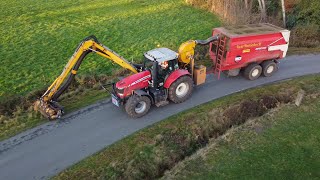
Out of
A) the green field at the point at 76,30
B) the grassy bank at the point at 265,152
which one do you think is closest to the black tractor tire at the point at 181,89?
the grassy bank at the point at 265,152

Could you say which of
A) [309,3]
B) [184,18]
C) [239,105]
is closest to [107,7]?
[184,18]

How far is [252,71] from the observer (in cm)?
1897

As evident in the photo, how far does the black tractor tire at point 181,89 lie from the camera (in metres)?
16.4

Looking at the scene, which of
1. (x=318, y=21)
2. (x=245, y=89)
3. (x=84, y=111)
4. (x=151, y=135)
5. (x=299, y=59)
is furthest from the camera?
(x=318, y=21)

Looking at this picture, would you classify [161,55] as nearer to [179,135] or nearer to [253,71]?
[179,135]

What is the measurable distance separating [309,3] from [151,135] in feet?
62.5

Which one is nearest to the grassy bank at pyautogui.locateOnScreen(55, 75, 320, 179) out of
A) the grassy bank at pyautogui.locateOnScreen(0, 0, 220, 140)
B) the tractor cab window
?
the tractor cab window

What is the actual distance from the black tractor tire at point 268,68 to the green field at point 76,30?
719 cm

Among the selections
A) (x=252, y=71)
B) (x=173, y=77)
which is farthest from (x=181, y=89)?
(x=252, y=71)

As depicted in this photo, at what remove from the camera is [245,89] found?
730 inches

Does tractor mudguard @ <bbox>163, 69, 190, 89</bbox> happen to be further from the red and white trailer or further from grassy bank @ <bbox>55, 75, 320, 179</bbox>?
the red and white trailer

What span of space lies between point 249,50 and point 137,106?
22.4ft

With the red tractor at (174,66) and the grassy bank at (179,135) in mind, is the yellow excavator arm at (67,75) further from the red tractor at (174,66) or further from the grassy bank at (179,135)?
the grassy bank at (179,135)

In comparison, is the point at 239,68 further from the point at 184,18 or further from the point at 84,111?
the point at 184,18
